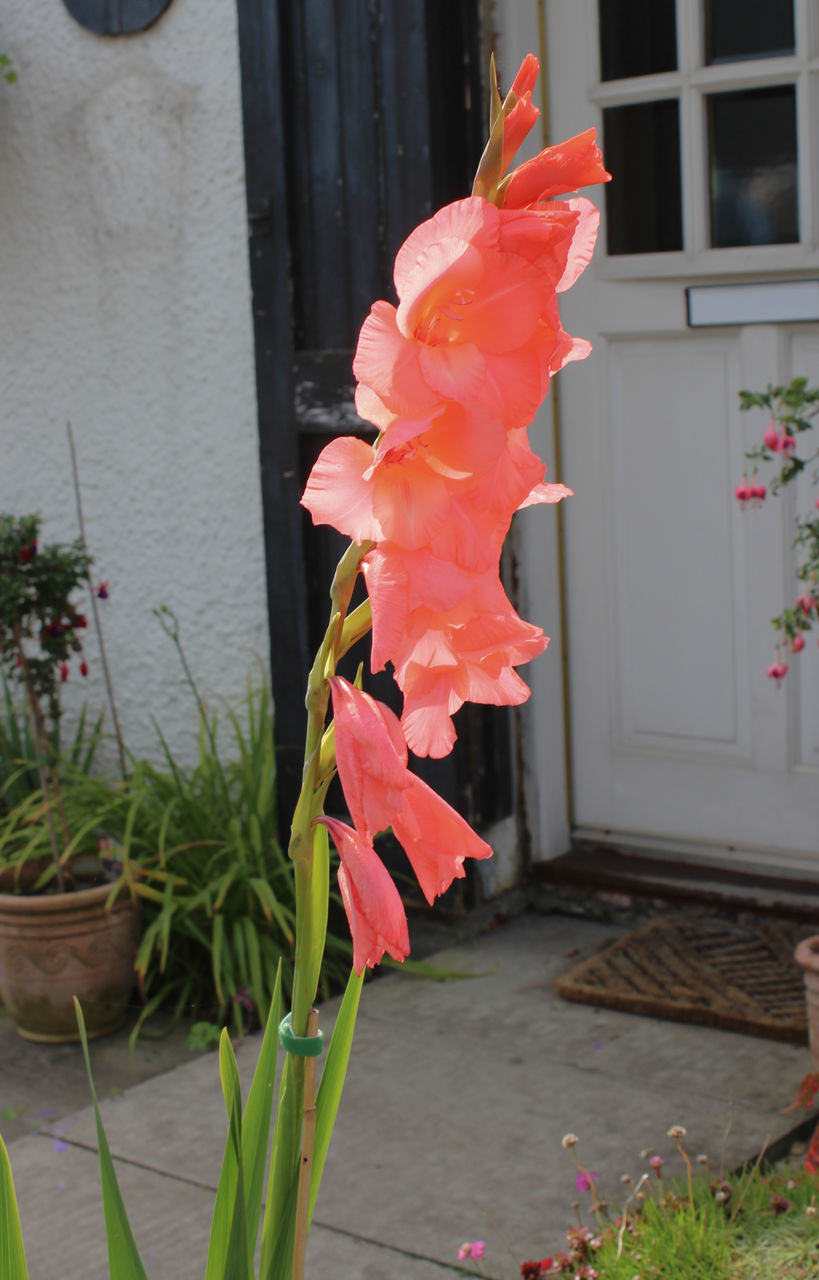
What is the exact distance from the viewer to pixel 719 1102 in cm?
279

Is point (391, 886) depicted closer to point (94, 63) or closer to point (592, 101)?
point (592, 101)

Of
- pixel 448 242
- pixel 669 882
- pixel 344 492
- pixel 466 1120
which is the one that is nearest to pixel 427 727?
pixel 344 492

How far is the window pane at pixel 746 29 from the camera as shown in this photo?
332cm

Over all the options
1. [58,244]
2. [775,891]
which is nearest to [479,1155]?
[775,891]

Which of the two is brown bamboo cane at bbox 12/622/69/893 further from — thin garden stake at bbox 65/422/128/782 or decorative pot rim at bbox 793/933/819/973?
decorative pot rim at bbox 793/933/819/973

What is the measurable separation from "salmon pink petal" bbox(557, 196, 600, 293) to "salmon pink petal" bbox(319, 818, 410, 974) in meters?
0.36

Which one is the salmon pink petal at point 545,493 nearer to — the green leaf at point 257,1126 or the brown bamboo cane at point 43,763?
the green leaf at point 257,1126

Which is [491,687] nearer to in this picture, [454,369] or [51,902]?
[454,369]

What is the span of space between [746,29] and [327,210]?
3.48 ft

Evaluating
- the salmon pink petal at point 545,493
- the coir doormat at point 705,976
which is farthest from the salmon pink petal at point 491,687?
the coir doormat at point 705,976

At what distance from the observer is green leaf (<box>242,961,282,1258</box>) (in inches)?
45.3

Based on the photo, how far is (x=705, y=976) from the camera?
3.34m

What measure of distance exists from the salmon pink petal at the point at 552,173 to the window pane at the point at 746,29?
9.20ft

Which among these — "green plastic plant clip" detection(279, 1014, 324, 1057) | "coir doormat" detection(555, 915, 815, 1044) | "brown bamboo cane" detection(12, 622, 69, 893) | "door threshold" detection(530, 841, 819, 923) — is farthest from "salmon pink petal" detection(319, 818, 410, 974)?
"door threshold" detection(530, 841, 819, 923)
